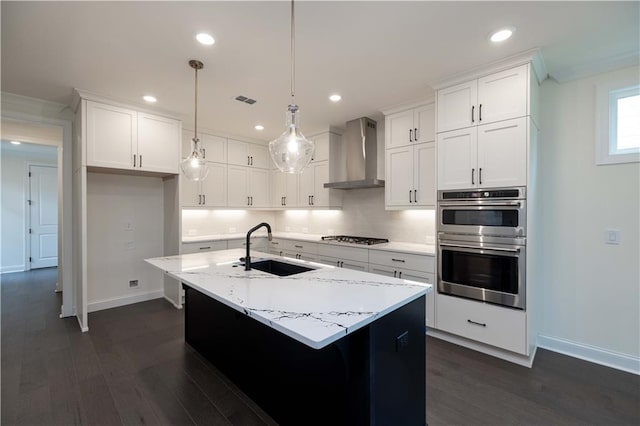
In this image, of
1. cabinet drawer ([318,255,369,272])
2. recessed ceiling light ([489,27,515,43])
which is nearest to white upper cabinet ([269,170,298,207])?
cabinet drawer ([318,255,369,272])

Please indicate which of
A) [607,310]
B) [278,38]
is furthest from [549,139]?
[278,38]

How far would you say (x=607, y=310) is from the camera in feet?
8.43

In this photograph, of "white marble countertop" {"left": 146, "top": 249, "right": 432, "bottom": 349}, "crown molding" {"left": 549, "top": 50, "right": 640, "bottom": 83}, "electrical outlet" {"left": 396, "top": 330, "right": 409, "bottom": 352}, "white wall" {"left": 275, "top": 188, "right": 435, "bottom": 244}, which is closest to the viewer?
"white marble countertop" {"left": 146, "top": 249, "right": 432, "bottom": 349}

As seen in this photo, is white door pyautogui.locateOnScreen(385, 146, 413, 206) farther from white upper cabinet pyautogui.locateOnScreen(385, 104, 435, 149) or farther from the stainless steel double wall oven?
the stainless steel double wall oven

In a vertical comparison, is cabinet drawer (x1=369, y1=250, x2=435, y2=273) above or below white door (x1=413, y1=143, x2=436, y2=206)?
below

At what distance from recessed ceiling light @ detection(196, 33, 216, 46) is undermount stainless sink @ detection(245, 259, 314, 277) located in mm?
1880

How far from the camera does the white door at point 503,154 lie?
2.48m

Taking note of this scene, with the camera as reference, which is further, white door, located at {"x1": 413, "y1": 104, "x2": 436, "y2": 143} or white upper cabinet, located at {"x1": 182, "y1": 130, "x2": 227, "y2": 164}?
white upper cabinet, located at {"x1": 182, "y1": 130, "x2": 227, "y2": 164}

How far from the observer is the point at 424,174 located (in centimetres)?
341

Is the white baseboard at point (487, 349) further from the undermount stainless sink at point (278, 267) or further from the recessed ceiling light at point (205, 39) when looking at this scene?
the recessed ceiling light at point (205, 39)

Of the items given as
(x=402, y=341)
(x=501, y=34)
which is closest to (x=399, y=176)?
(x=501, y=34)

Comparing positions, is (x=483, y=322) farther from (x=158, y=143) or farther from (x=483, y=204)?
(x=158, y=143)

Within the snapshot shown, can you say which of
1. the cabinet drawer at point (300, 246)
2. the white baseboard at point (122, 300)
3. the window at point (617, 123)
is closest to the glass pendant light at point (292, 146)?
the cabinet drawer at point (300, 246)

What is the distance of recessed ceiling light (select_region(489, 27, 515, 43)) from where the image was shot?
2105 mm
